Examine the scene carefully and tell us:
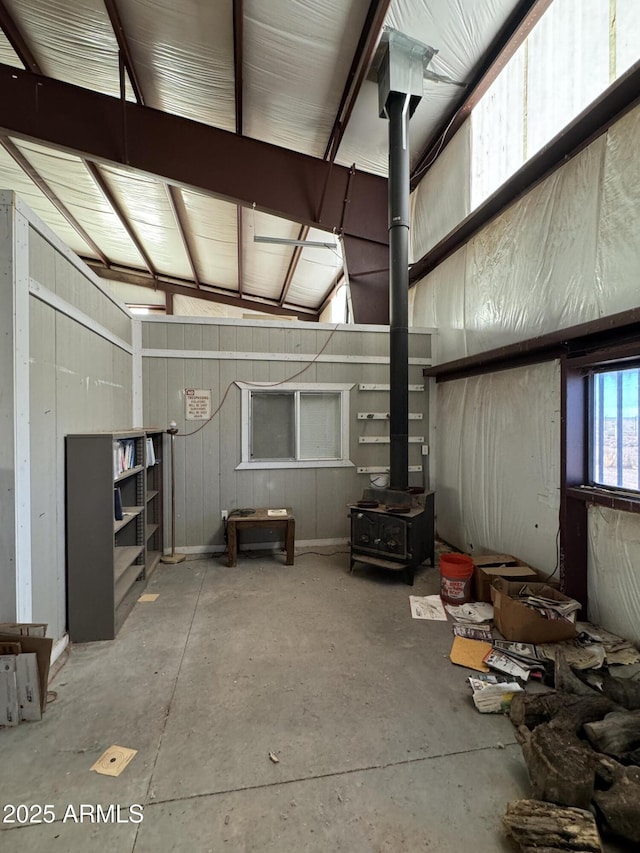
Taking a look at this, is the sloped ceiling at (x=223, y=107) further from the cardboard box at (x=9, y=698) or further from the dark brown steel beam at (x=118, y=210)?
the cardboard box at (x=9, y=698)

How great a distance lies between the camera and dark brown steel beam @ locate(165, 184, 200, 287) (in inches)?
197

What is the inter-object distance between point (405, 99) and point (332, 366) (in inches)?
101

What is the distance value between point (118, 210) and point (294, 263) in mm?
2875

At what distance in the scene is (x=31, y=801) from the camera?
1403 mm

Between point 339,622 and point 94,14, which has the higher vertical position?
point 94,14

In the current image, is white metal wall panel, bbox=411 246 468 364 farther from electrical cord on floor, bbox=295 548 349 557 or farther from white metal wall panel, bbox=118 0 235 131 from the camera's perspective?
white metal wall panel, bbox=118 0 235 131

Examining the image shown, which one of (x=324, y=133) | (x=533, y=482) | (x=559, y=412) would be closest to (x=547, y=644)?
(x=533, y=482)

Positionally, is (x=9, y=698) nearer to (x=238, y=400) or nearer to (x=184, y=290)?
(x=238, y=400)

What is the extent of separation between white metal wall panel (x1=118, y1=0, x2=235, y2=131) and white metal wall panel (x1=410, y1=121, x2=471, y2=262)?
2.34 m

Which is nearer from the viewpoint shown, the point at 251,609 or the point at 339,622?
the point at 339,622

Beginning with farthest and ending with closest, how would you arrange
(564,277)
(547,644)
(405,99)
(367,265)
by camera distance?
1. (367,265)
2. (405,99)
3. (564,277)
4. (547,644)

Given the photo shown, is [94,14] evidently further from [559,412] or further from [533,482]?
[533,482]

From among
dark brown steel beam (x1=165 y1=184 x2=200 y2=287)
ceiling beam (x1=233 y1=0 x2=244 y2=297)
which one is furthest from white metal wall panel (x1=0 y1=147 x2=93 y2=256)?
ceiling beam (x1=233 y1=0 x2=244 y2=297)

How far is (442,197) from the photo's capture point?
4.28 metres
